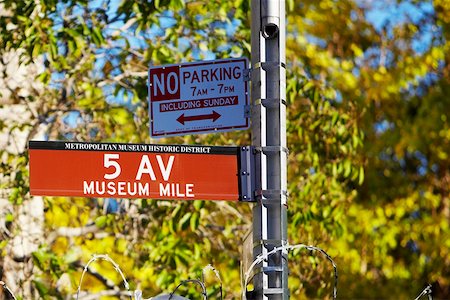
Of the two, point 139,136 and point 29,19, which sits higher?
point 29,19

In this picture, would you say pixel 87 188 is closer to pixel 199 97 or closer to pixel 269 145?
pixel 199 97

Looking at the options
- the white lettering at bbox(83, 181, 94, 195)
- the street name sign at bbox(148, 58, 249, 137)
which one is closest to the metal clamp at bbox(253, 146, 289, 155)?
the street name sign at bbox(148, 58, 249, 137)

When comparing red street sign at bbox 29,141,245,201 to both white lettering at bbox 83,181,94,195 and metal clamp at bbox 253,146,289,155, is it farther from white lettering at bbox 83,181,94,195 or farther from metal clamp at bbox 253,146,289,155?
metal clamp at bbox 253,146,289,155

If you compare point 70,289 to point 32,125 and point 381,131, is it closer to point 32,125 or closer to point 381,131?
point 32,125

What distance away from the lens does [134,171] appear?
17.8 ft

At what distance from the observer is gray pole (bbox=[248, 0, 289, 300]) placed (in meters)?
5.10

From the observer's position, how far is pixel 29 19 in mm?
9172

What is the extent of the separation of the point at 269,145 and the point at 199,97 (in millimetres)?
553

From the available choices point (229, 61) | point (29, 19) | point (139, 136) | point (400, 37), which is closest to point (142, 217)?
point (139, 136)

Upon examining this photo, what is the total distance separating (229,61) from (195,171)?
56 centimetres

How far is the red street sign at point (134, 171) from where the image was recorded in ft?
17.5

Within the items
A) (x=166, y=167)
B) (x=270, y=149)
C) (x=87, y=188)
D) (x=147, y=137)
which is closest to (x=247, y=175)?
(x=270, y=149)

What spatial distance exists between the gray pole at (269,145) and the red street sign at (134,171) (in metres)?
0.19

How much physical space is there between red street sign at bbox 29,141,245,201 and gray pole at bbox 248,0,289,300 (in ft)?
0.61
